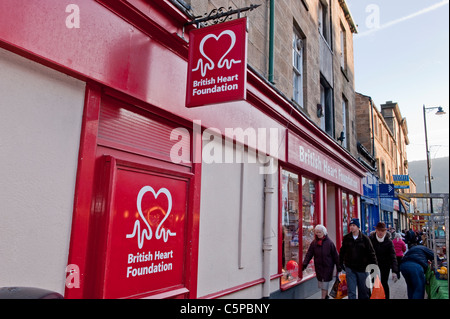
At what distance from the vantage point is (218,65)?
14.2ft

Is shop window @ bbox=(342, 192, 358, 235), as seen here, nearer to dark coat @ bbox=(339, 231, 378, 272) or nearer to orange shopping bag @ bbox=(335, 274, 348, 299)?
orange shopping bag @ bbox=(335, 274, 348, 299)

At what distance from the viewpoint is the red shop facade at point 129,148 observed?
3.30 meters

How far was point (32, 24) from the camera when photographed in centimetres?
303

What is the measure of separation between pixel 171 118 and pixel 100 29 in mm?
1448

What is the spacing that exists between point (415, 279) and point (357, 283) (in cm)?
108

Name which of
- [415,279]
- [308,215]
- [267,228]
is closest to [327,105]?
[308,215]

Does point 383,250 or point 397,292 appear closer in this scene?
point 383,250

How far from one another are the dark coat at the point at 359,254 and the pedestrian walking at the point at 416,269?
22.4 inches

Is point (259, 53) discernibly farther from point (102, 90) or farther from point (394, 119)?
point (394, 119)

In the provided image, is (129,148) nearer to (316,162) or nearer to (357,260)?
(357,260)

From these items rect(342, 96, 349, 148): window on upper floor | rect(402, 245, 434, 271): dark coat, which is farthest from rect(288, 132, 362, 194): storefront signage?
rect(402, 245, 434, 271): dark coat

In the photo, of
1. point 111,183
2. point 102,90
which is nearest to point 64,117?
point 102,90

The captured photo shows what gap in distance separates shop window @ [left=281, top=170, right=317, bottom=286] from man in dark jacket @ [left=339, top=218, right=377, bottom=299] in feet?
4.85

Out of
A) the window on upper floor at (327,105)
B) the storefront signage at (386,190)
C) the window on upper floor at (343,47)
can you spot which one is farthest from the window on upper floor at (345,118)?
the storefront signage at (386,190)
